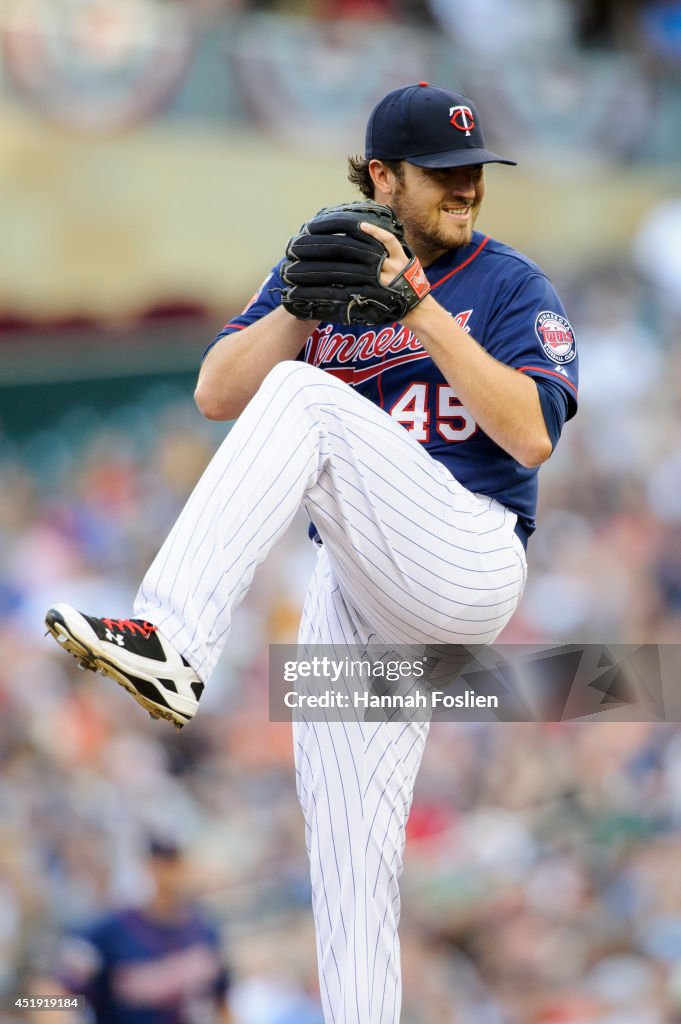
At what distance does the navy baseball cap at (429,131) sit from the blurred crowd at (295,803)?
321cm

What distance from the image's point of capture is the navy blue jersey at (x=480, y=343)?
3326 millimetres

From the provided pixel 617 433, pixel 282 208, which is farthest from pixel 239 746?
pixel 282 208

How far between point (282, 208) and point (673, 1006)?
26.2 ft

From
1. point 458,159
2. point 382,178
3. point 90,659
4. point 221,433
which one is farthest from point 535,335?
point 221,433

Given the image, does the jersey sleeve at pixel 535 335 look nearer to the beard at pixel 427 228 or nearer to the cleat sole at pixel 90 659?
the beard at pixel 427 228

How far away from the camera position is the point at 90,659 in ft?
8.96

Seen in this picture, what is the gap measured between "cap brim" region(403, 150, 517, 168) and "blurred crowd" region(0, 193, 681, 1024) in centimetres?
324

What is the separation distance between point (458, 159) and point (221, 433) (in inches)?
302

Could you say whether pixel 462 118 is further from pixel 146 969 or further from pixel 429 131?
pixel 146 969

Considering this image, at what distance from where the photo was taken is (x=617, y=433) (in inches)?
418

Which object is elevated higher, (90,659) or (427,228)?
(427,228)

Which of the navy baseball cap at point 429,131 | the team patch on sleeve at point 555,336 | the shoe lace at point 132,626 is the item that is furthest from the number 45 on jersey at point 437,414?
the shoe lace at point 132,626

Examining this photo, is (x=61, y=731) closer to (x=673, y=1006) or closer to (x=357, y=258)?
(x=673, y=1006)

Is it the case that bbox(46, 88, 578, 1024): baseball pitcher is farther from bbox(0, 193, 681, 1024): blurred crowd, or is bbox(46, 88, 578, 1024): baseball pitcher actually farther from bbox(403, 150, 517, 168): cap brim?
bbox(0, 193, 681, 1024): blurred crowd
